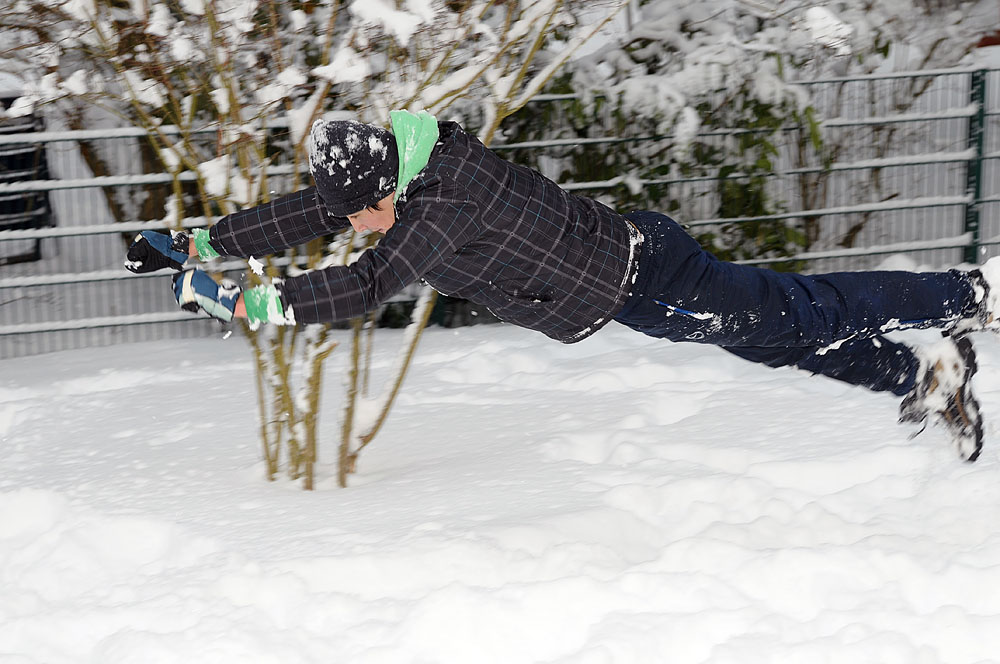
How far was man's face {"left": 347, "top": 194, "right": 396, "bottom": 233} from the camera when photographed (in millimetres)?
2234

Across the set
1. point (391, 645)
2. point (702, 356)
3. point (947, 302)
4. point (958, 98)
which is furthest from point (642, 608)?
point (958, 98)

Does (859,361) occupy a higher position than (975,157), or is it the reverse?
(975,157)

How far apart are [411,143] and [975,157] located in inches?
170

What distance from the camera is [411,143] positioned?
217cm

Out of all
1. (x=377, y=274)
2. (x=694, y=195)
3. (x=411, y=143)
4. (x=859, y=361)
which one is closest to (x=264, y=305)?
(x=377, y=274)

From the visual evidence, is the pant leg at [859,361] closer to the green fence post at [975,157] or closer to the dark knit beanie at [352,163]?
the dark knit beanie at [352,163]

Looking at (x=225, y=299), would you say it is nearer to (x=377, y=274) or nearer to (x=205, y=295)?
(x=205, y=295)

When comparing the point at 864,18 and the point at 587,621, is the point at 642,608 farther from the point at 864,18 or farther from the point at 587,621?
the point at 864,18

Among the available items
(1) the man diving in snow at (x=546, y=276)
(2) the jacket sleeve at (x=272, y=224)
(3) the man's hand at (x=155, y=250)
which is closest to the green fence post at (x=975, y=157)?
(1) the man diving in snow at (x=546, y=276)

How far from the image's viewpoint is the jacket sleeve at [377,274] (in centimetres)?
206

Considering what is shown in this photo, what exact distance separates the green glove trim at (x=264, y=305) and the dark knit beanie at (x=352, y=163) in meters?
0.25

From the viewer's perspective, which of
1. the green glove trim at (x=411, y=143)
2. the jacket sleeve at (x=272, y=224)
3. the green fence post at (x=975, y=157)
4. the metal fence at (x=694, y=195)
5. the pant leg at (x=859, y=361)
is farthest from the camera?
the green fence post at (x=975, y=157)

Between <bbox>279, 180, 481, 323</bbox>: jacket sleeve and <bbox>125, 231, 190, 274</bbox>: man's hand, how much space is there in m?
0.57

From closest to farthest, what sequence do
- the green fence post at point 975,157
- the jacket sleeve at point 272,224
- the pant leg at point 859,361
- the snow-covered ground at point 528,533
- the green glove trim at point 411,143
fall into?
the snow-covered ground at point 528,533
the green glove trim at point 411,143
the jacket sleeve at point 272,224
the pant leg at point 859,361
the green fence post at point 975,157
